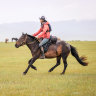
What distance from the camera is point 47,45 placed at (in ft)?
48.3

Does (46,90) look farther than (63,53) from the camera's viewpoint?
No

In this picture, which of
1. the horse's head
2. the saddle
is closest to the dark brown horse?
the horse's head

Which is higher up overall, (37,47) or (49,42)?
(49,42)

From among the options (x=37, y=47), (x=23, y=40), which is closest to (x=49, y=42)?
(x=37, y=47)

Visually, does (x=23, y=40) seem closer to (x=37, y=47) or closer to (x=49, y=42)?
(x=37, y=47)

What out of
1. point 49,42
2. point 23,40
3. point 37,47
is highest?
point 23,40

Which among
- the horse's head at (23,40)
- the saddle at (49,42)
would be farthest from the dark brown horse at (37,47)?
the saddle at (49,42)

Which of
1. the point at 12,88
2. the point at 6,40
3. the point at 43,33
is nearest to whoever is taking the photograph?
the point at 12,88

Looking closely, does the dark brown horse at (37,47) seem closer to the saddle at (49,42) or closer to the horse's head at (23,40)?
the horse's head at (23,40)

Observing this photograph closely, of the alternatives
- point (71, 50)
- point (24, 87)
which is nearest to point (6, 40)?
point (71, 50)

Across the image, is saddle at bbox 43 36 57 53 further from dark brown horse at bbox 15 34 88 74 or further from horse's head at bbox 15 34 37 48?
horse's head at bbox 15 34 37 48

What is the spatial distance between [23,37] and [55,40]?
1742 millimetres

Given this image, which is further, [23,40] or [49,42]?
[49,42]

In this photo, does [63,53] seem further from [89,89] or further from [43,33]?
[89,89]
